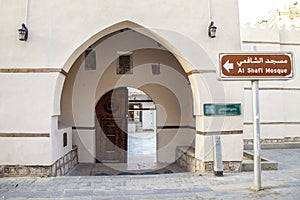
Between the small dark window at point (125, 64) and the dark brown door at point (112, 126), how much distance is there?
57 centimetres

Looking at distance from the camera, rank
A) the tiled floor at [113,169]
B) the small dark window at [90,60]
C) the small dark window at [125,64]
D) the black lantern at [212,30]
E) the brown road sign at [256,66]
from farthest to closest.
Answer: the small dark window at [125,64]
the small dark window at [90,60]
the tiled floor at [113,169]
the black lantern at [212,30]
the brown road sign at [256,66]

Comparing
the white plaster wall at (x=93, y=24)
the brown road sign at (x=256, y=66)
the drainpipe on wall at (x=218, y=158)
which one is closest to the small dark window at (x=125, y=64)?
the white plaster wall at (x=93, y=24)

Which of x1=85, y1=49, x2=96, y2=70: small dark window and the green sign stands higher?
x1=85, y1=49, x2=96, y2=70: small dark window

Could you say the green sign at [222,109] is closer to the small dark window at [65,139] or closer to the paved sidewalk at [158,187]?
the paved sidewalk at [158,187]

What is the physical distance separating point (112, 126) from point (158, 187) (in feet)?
12.7

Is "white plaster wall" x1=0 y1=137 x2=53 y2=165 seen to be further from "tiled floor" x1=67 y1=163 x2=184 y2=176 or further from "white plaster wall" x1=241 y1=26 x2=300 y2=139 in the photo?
"white plaster wall" x1=241 y1=26 x2=300 y2=139

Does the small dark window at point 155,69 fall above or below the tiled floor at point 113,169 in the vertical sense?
above

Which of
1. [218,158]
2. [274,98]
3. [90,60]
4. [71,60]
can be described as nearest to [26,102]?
[71,60]

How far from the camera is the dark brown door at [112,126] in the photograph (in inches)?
329

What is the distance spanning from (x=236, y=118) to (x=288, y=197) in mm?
2195

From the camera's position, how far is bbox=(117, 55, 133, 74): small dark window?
8.47 m

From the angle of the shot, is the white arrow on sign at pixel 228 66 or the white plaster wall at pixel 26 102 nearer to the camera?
the white arrow on sign at pixel 228 66

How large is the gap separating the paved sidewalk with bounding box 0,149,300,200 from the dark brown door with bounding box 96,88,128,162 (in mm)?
2808

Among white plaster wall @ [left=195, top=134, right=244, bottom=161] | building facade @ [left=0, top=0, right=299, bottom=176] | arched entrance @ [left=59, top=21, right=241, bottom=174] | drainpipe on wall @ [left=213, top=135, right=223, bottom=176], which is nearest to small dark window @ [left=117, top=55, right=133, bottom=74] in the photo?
arched entrance @ [left=59, top=21, right=241, bottom=174]
